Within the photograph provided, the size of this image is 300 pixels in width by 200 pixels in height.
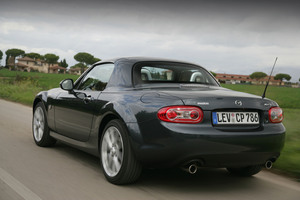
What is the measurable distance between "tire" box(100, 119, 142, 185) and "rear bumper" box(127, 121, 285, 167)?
0.17 meters

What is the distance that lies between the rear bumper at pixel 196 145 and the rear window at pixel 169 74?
2.93 ft

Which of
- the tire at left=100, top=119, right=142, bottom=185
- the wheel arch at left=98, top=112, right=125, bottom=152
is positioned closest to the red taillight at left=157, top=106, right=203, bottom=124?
the tire at left=100, top=119, right=142, bottom=185

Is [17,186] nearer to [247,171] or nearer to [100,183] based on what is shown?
[100,183]

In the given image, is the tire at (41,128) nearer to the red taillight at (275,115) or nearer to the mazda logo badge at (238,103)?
the mazda logo badge at (238,103)

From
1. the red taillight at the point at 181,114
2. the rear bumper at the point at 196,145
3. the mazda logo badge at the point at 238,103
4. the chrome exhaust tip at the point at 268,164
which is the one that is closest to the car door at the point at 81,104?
the rear bumper at the point at 196,145

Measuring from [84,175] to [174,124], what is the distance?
5.11 feet

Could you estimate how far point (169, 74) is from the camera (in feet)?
16.4

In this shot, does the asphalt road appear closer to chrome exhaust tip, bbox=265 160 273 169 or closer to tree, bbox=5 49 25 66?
chrome exhaust tip, bbox=265 160 273 169

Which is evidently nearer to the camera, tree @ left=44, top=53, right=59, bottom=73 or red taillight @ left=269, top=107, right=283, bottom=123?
red taillight @ left=269, top=107, right=283, bottom=123

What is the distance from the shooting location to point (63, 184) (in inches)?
173

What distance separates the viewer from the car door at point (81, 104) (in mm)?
5148

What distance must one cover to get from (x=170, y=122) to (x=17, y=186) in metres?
1.73

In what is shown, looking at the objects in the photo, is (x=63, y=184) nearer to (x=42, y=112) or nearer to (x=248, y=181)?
(x=248, y=181)

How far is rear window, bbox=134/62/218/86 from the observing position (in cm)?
480
